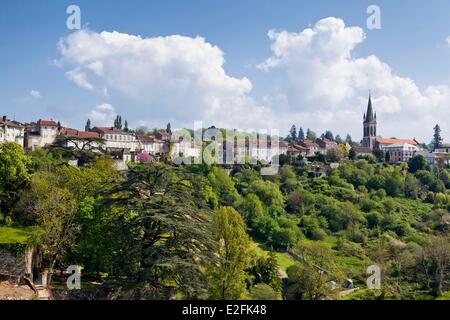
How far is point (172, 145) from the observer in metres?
82.5

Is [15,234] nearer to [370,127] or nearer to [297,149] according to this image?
[297,149]

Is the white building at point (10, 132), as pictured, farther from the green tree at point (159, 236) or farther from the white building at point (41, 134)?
the green tree at point (159, 236)

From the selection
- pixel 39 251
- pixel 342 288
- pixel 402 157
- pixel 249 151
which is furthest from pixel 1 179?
pixel 402 157

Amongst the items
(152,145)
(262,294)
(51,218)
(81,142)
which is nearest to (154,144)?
(152,145)

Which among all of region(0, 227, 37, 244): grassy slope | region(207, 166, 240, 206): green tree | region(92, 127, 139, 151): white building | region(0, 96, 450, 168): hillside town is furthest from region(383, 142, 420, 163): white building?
region(0, 227, 37, 244): grassy slope

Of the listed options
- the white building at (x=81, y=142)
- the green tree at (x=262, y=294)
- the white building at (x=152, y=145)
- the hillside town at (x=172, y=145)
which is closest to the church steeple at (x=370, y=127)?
the hillside town at (x=172, y=145)

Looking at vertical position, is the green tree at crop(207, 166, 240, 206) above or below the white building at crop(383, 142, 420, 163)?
below

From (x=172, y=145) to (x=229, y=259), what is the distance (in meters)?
62.2

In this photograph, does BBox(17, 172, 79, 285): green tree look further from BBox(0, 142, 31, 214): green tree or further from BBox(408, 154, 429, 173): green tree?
BBox(408, 154, 429, 173): green tree

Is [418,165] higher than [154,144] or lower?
lower

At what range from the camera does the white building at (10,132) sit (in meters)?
57.3

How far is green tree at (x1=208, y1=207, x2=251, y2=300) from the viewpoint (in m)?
20.6

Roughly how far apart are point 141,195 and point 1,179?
1244cm
